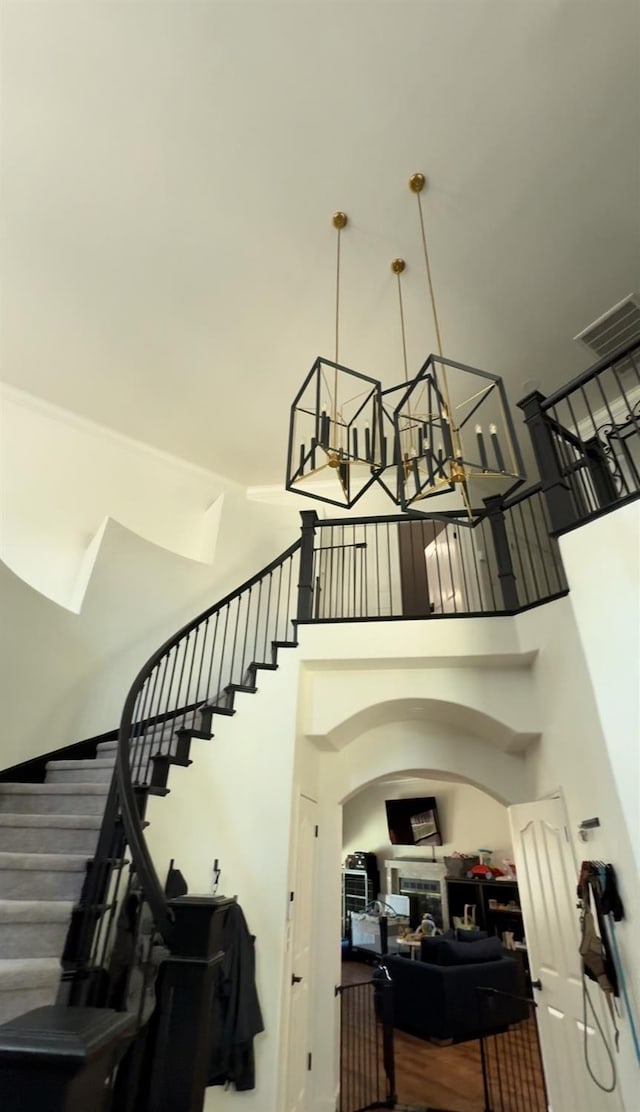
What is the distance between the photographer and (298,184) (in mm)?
3535

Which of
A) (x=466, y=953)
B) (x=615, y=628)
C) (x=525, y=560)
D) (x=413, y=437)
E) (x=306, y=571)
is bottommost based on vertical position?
(x=466, y=953)

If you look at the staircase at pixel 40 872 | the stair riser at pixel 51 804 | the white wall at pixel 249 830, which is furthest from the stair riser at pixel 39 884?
the stair riser at pixel 51 804

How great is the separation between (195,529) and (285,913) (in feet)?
14.2

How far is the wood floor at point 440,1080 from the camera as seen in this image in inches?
158

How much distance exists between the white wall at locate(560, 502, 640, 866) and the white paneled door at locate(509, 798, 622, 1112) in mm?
1208

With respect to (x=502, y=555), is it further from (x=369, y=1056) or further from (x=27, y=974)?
(x=369, y=1056)

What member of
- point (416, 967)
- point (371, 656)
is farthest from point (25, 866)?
point (416, 967)

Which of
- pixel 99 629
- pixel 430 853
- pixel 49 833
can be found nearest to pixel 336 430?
pixel 49 833

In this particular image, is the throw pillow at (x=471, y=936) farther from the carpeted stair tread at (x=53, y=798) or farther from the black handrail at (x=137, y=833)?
the black handrail at (x=137, y=833)

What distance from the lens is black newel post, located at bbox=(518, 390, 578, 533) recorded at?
10.4 ft

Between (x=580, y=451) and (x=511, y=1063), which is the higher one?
(x=580, y=451)

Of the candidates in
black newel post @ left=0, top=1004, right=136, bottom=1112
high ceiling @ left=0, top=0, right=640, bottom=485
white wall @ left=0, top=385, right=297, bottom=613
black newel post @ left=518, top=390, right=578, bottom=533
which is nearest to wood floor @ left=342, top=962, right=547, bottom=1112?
black newel post @ left=518, top=390, right=578, bottom=533

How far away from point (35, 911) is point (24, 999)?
0.40 meters

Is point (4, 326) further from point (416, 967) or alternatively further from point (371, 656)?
point (416, 967)
